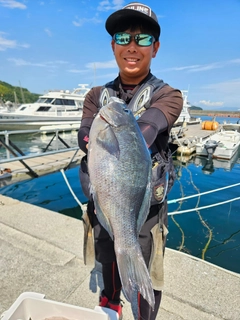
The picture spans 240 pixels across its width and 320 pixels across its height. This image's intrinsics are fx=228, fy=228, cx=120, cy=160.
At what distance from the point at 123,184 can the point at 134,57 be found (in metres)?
1.03

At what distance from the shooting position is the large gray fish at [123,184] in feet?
4.09

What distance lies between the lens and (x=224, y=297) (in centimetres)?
237

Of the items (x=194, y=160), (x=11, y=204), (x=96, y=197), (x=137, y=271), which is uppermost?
(x=96, y=197)

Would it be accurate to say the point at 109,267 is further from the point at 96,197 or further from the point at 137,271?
the point at 96,197

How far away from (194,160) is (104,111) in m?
15.1

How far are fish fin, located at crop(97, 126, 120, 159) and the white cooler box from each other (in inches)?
53.9

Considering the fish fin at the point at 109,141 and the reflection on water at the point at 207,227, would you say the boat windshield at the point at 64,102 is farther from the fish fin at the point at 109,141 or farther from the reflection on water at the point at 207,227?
the fish fin at the point at 109,141

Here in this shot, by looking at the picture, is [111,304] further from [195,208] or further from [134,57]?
[195,208]

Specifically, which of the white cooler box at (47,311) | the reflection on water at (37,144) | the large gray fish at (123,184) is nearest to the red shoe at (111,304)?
the white cooler box at (47,311)

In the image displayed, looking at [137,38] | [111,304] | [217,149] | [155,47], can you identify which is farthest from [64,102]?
[111,304]

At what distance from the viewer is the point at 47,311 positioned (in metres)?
1.90

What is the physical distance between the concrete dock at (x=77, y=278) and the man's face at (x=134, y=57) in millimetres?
2218

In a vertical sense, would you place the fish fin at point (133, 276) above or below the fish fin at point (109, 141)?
below

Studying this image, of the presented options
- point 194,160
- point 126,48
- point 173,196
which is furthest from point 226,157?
point 126,48
